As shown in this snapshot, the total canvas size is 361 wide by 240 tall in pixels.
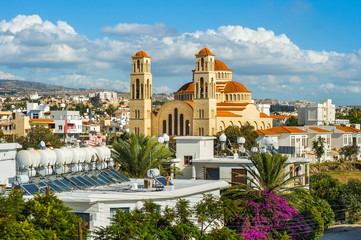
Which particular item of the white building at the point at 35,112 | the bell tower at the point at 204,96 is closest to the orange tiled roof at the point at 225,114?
the bell tower at the point at 204,96

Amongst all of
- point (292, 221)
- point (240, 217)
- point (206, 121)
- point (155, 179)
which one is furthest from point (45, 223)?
point (206, 121)

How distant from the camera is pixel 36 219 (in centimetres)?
1462

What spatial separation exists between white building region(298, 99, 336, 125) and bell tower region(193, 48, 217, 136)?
38248 millimetres

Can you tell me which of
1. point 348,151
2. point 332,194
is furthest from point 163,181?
point 348,151

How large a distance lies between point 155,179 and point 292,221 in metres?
5.06

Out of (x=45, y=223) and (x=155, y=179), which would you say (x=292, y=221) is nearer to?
(x=155, y=179)

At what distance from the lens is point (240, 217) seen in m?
19.3

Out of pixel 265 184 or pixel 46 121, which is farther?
pixel 46 121

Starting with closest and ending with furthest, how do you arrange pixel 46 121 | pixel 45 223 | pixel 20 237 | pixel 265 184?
pixel 20 237
pixel 45 223
pixel 265 184
pixel 46 121

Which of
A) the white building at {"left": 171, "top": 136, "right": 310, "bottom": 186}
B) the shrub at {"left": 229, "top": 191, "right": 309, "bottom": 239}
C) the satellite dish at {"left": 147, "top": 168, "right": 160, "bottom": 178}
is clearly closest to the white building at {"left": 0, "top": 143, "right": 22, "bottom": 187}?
the satellite dish at {"left": 147, "top": 168, "right": 160, "bottom": 178}

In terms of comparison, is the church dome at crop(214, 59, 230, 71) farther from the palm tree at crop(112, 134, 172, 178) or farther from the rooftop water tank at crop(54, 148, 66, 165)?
the rooftop water tank at crop(54, 148, 66, 165)

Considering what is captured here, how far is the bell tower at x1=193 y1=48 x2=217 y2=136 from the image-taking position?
80.0 m

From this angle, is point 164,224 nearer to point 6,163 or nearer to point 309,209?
point 6,163

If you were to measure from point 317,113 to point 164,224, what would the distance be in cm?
10409
